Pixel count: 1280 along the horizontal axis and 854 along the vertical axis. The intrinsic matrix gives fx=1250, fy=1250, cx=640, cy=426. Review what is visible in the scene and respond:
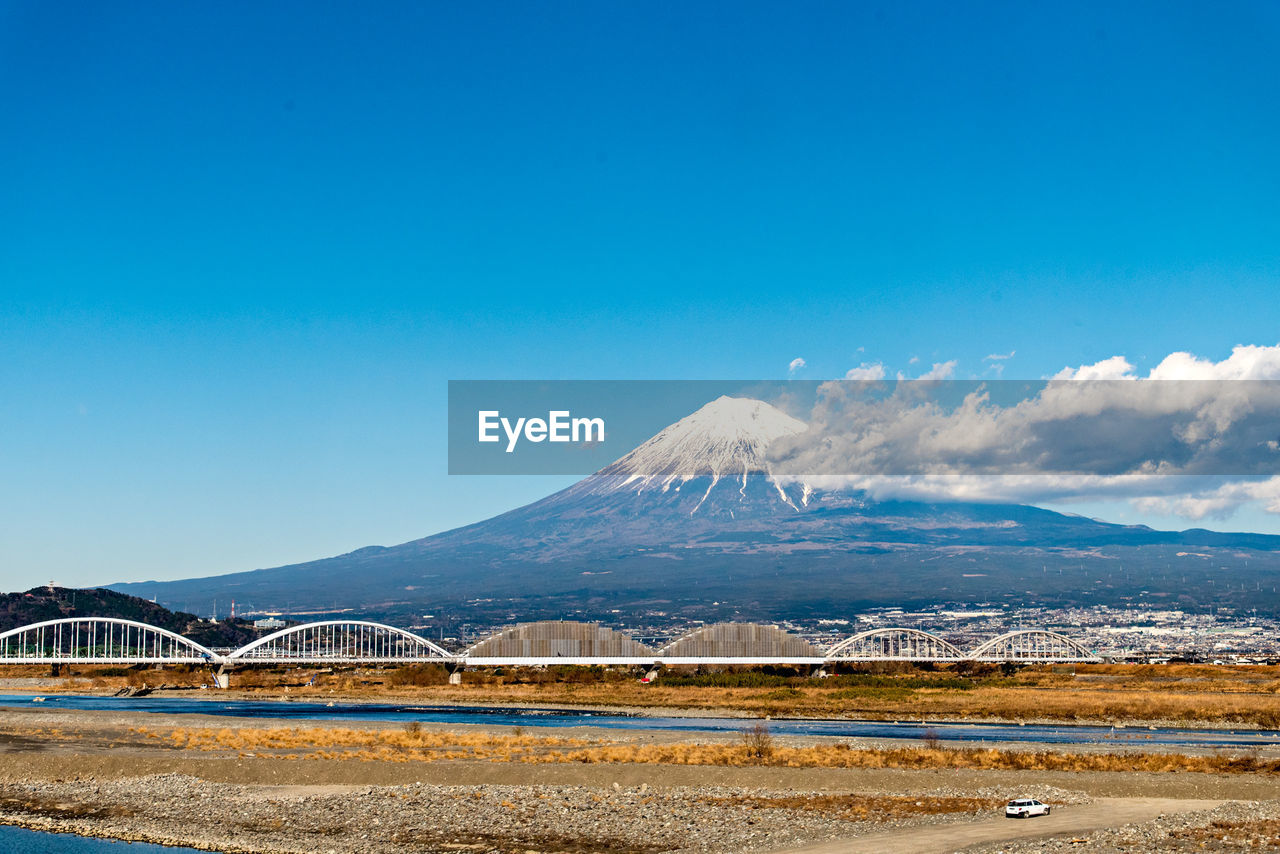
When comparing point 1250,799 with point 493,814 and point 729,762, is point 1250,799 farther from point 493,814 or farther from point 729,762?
point 493,814

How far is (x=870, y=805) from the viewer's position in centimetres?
4138

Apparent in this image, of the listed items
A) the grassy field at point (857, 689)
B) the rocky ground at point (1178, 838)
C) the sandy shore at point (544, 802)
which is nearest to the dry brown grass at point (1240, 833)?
the rocky ground at point (1178, 838)


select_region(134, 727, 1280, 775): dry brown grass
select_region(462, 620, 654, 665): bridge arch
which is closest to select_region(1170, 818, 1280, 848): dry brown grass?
select_region(134, 727, 1280, 775): dry brown grass

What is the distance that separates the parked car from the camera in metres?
38.6

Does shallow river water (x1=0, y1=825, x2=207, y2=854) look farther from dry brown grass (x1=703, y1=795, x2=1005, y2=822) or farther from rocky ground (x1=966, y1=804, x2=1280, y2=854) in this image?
rocky ground (x1=966, y1=804, x2=1280, y2=854)

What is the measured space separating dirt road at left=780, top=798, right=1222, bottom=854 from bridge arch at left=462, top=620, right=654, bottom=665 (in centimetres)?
11056

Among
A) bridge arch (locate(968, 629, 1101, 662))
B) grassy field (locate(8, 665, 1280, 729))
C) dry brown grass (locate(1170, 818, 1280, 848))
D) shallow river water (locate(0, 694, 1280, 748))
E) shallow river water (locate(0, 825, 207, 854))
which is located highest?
dry brown grass (locate(1170, 818, 1280, 848))

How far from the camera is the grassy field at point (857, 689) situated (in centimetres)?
8662

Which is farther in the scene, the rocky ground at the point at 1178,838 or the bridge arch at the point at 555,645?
the bridge arch at the point at 555,645

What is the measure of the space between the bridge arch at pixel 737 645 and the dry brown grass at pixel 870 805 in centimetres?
10869

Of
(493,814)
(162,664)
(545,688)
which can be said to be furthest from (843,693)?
(162,664)

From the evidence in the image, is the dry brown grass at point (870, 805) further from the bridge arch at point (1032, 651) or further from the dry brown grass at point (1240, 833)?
the bridge arch at point (1032, 651)

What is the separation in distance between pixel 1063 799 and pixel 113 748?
1723 inches

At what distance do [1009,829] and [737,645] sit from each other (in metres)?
121
